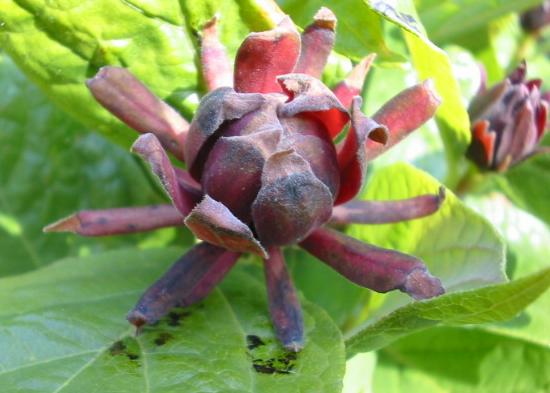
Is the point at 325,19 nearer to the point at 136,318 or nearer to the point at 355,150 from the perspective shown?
the point at 355,150

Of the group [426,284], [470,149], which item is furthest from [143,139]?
[470,149]

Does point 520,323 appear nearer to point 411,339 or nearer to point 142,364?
point 411,339

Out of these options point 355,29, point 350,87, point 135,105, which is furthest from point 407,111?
point 135,105

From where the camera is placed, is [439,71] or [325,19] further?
[439,71]

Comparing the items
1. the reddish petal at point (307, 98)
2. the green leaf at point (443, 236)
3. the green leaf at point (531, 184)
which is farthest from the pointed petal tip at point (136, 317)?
the green leaf at point (531, 184)

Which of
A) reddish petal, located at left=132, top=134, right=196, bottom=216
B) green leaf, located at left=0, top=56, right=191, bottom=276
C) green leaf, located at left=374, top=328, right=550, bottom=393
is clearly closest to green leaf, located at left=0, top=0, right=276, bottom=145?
reddish petal, located at left=132, top=134, right=196, bottom=216

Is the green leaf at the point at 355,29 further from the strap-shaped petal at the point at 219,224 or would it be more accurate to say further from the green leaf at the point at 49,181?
the green leaf at the point at 49,181
